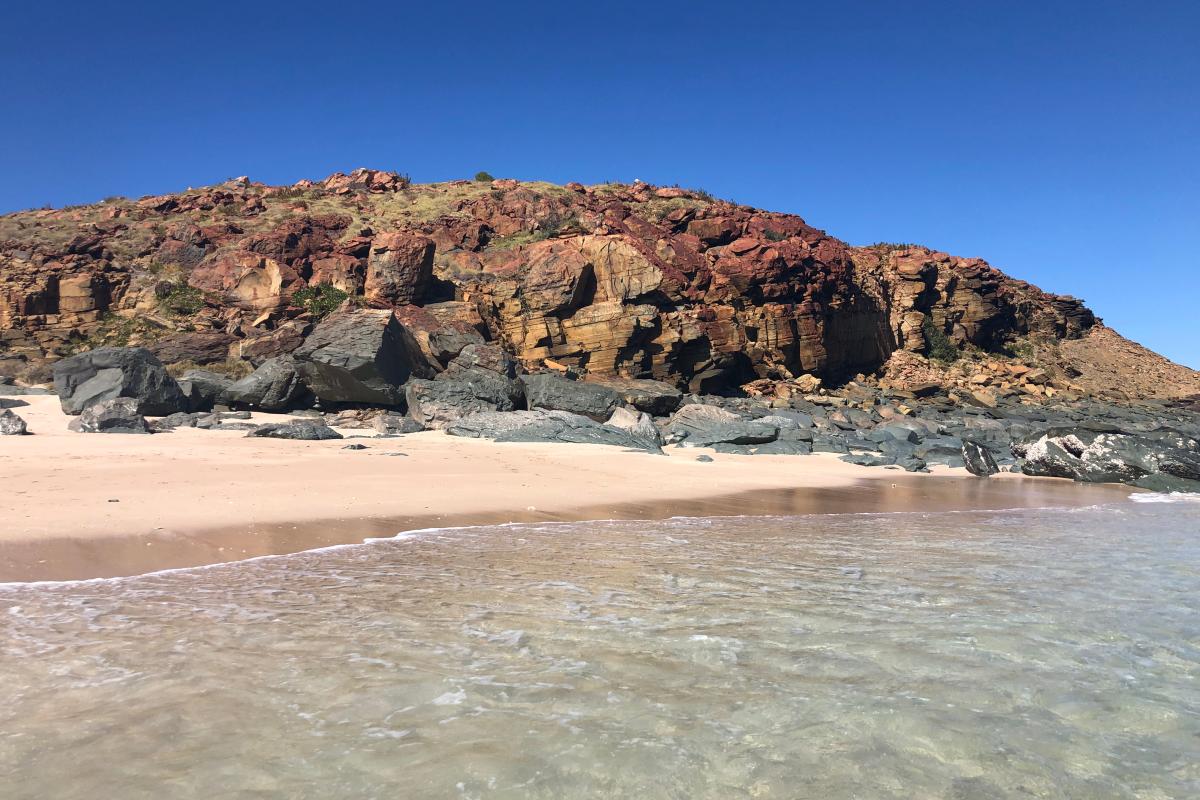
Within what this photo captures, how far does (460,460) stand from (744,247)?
2201cm

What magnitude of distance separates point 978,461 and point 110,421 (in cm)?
1778

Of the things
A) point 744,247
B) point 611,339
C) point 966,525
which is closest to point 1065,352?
point 744,247

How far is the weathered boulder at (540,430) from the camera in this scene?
1596 cm

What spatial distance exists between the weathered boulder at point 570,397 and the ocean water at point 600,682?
A: 13.5 meters

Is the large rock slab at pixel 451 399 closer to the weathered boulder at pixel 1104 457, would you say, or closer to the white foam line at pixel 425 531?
the white foam line at pixel 425 531

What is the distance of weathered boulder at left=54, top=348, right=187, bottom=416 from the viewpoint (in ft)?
51.8

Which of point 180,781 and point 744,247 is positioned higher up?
point 744,247

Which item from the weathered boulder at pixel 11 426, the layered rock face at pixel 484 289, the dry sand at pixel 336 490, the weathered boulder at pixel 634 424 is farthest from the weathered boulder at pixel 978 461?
the weathered boulder at pixel 11 426

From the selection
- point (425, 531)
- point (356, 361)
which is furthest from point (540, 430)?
point (425, 531)

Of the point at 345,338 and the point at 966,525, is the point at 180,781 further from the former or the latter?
the point at 345,338

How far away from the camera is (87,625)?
3.81m

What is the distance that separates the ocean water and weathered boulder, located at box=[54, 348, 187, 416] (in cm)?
1307

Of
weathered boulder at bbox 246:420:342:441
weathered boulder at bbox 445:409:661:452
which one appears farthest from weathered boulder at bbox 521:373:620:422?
weathered boulder at bbox 246:420:342:441

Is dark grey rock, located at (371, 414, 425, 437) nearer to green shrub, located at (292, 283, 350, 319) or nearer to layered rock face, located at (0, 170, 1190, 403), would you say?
layered rock face, located at (0, 170, 1190, 403)
